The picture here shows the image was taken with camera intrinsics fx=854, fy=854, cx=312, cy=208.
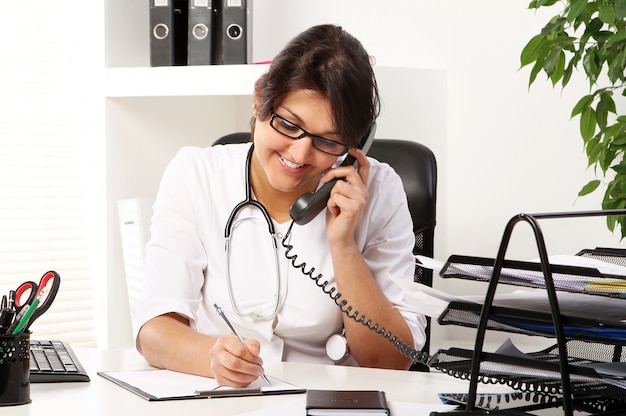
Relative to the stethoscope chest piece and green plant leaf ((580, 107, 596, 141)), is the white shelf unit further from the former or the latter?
A: the stethoscope chest piece

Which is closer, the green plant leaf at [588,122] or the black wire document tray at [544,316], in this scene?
the black wire document tray at [544,316]

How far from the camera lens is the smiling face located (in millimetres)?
1453

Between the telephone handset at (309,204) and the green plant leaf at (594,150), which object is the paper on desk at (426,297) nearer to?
the telephone handset at (309,204)

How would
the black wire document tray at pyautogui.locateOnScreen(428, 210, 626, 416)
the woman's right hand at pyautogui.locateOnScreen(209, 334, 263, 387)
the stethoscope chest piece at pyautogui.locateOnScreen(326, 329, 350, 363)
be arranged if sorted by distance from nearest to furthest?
the black wire document tray at pyautogui.locateOnScreen(428, 210, 626, 416) → the woman's right hand at pyautogui.locateOnScreen(209, 334, 263, 387) → the stethoscope chest piece at pyautogui.locateOnScreen(326, 329, 350, 363)

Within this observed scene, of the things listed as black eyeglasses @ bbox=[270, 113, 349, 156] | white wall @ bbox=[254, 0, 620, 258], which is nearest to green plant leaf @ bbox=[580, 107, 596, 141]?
white wall @ bbox=[254, 0, 620, 258]

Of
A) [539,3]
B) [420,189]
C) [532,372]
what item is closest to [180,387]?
[532,372]

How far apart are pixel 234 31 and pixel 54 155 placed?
28.5 inches

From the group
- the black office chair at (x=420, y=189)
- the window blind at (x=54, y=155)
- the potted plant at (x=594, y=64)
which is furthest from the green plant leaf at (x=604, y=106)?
the window blind at (x=54, y=155)

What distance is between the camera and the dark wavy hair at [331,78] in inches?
57.7

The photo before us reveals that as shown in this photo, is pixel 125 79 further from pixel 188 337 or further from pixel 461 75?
pixel 188 337

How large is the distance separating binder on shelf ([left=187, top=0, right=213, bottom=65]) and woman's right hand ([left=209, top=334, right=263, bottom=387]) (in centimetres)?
157

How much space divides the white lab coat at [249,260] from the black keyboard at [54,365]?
22 cm

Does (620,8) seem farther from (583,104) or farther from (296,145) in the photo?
(296,145)

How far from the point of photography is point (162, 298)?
1492mm
